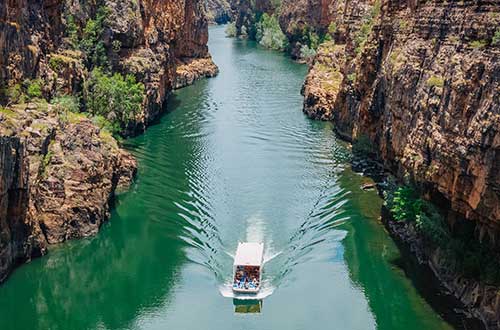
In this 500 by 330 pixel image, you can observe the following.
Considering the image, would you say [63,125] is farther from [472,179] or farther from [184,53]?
[184,53]

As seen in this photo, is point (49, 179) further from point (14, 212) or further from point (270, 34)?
point (270, 34)

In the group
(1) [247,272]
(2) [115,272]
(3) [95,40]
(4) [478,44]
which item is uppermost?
(4) [478,44]

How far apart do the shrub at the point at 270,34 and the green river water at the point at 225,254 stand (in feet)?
281

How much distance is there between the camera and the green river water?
4197cm

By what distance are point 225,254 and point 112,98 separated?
99.0ft

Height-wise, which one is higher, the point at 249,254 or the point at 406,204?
the point at 406,204

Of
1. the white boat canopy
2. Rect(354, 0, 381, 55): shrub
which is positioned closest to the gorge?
Rect(354, 0, 381, 55): shrub

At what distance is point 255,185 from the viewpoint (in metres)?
61.4

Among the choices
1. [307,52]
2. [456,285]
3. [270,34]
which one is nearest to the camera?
[456,285]

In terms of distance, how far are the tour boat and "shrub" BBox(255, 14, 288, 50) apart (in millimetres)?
112479

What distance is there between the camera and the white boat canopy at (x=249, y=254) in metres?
44.8

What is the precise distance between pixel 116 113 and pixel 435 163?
40.5 metres

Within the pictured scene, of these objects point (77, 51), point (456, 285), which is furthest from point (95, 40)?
point (456, 285)

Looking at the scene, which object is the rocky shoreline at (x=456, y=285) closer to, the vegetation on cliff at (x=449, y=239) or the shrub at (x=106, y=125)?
the vegetation on cliff at (x=449, y=239)
